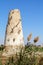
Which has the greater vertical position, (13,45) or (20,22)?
(20,22)

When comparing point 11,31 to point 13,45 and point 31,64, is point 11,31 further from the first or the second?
point 31,64

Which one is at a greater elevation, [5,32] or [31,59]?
[5,32]

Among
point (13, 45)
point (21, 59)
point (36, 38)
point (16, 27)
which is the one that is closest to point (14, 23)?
point (16, 27)

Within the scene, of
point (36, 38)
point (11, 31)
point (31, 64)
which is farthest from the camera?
point (11, 31)

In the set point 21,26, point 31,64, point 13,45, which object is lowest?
point 31,64

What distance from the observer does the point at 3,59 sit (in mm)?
12430

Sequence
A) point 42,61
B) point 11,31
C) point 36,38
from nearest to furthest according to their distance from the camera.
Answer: point 36,38
point 42,61
point 11,31

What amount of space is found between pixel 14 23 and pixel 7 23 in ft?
1.71

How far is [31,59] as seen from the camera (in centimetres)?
1055

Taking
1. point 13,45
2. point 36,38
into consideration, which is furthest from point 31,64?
point 13,45

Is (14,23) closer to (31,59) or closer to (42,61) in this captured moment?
(42,61)

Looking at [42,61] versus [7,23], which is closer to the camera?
[42,61]

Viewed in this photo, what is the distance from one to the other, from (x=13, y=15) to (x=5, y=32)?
3.46 ft

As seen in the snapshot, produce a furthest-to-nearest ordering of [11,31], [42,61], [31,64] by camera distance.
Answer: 1. [11,31]
2. [42,61]
3. [31,64]
